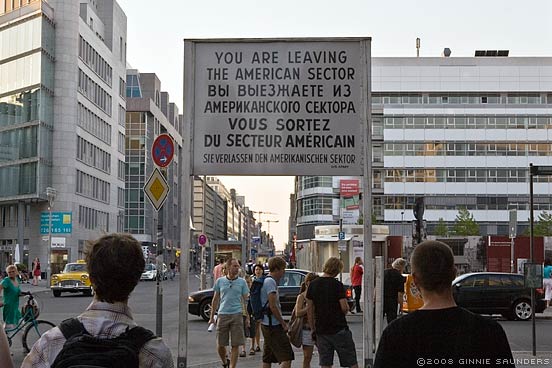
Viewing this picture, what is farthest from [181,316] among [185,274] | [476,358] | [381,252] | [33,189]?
[33,189]

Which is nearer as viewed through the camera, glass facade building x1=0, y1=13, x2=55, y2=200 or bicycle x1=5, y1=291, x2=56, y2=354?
bicycle x1=5, y1=291, x2=56, y2=354

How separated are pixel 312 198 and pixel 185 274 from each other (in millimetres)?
89360

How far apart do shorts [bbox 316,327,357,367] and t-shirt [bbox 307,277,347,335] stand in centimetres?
7

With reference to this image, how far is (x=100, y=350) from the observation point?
2.99 m

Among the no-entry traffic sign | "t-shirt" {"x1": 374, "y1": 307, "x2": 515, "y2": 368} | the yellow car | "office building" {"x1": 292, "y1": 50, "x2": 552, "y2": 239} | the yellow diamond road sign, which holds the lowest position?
the yellow car

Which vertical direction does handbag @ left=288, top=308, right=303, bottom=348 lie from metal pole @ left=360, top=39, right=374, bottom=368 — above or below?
below

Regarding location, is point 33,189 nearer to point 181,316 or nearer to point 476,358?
point 181,316

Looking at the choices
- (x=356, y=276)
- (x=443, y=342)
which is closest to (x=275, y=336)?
(x=443, y=342)

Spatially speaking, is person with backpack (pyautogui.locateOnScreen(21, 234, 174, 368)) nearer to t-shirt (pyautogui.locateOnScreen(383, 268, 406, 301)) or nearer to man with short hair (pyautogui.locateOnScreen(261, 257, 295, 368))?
man with short hair (pyautogui.locateOnScreen(261, 257, 295, 368))

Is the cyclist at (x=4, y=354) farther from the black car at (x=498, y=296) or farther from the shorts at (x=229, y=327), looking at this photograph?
the black car at (x=498, y=296)

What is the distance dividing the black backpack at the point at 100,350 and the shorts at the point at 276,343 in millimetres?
7201

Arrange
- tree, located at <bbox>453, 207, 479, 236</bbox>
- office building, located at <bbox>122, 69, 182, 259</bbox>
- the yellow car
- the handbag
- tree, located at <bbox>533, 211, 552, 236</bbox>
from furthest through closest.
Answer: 1. office building, located at <bbox>122, 69, 182, 259</bbox>
2. tree, located at <bbox>453, 207, 479, 236</bbox>
3. tree, located at <bbox>533, 211, 552, 236</bbox>
4. the yellow car
5. the handbag

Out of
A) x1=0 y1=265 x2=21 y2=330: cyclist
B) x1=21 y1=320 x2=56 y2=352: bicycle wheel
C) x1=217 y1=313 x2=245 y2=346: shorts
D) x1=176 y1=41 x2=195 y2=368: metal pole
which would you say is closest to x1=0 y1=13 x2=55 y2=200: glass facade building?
x1=0 y1=265 x2=21 y2=330: cyclist

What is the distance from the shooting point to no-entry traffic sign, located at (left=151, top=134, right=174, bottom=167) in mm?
13522
